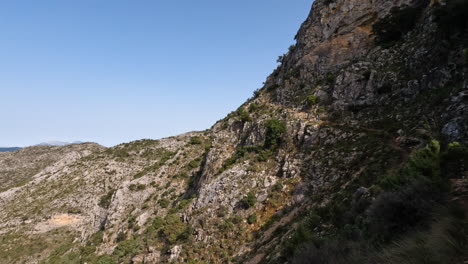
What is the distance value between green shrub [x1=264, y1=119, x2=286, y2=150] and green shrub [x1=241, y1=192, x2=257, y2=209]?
25.5 feet

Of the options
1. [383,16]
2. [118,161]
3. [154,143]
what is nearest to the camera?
[383,16]

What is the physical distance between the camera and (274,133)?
30.1m

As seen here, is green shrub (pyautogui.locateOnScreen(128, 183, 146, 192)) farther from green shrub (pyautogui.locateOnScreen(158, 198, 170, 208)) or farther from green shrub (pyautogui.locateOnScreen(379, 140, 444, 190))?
green shrub (pyautogui.locateOnScreen(379, 140, 444, 190))

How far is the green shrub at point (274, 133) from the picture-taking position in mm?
30047

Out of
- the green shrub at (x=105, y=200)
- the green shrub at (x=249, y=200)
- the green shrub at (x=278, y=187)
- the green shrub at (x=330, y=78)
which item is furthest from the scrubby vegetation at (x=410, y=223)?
the green shrub at (x=105, y=200)

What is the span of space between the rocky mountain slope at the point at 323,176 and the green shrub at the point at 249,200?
0.53 ft

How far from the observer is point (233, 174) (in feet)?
97.5

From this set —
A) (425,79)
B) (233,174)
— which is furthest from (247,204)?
(425,79)

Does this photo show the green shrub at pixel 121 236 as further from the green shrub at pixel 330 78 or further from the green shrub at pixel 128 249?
the green shrub at pixel 330 78

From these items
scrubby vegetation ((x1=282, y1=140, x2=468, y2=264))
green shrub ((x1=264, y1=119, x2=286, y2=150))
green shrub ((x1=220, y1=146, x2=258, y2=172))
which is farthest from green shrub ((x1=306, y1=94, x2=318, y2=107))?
scrubby vegetation ((x1=282, y1=140, x2=468, y2=264))

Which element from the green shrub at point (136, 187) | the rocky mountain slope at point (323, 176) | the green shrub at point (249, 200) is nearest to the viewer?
the rocky mountain slope at point (323, 176)

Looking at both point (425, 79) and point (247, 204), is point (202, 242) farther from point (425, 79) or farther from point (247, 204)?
point (425, 79)

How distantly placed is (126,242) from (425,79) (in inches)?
1686

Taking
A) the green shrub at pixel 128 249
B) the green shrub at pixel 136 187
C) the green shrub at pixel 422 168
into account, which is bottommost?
the green shrub at pixel 128 249
